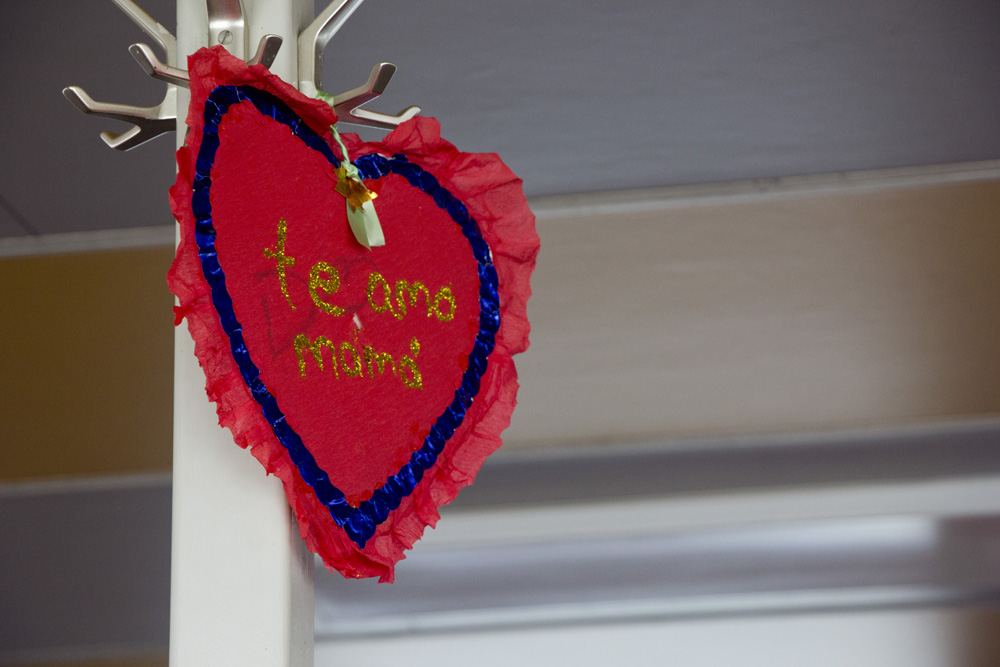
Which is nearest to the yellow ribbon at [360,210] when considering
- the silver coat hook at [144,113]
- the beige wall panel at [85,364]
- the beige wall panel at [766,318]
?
the silver coat hook at [144,113]

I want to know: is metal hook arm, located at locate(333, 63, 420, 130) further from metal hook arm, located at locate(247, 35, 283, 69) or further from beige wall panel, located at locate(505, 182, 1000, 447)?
beige wall panel, located at locate(505, 182, 1000, 447)

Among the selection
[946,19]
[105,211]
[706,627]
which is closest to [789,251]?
[946,19]

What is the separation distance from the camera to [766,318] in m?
1.69

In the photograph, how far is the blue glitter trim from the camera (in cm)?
42

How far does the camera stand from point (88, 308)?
179cm

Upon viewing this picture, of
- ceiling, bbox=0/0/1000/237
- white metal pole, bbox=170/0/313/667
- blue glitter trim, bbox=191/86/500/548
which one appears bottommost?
white metal pole, bbox=170/0/313/667

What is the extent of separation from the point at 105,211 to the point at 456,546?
936 mm

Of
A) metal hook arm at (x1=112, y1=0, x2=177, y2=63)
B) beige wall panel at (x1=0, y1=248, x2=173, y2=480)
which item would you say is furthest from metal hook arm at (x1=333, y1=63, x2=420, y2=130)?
beige wall panel at (x1=0, y1=248, x2=173, y2=480)

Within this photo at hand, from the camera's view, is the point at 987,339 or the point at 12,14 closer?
the point at 12,14

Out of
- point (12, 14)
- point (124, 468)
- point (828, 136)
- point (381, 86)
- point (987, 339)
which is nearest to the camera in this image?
point (381, 86)

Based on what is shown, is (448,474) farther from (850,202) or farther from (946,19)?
(850,202)

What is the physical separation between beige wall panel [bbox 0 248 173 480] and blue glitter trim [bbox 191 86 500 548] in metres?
1.33

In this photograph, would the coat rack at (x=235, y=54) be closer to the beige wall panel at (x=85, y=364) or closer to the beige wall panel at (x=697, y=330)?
the beige wall panel at (x=697, y=330)

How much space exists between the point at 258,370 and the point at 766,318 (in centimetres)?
140
